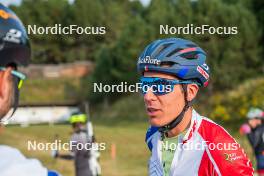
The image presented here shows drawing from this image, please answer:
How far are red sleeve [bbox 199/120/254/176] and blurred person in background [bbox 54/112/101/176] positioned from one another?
7913 mm

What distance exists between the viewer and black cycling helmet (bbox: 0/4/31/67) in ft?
6.42

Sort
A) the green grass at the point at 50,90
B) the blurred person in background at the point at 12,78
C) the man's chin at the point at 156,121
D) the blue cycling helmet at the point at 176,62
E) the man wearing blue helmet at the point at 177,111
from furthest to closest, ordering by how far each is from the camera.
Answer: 1. the green grass at the point at 50,90
2. the blue cycling helmet at the point at 176,62
3. the man's chin at the point at 156,121
4. the man wearing blue helmet at the point at 177,111
5. the blurred person in background at the point at 12,78

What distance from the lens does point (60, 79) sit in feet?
187

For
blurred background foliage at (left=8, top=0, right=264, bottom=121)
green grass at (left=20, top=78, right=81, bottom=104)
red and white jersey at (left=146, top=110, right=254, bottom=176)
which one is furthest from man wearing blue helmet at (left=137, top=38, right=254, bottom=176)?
green grass at (left=20, top=78, right=81, bottom=104)

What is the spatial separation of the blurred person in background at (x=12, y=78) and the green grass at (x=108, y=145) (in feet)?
51.7

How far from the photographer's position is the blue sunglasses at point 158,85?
405cm

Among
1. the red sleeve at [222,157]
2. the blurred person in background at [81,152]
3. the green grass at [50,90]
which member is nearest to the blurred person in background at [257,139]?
the blurred person in background at [81,152]

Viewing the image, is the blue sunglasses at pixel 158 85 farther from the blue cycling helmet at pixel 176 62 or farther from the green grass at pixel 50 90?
the green grass at pixel 50 90

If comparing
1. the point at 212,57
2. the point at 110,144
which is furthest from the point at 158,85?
the point at 212,57

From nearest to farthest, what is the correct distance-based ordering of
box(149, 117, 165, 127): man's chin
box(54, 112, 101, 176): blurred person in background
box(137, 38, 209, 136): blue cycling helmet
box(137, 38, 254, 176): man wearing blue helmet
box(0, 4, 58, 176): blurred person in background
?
1. box(0, 4, 58, 176): blurred person in background
2. box(137, 38, 254, 176): man wearing blue helmet
3. box(149, 117, 165, 127): man's chin
4. box(137, 38, 209, 136): blue cycling helmet
5. box(54, 112, 101, 176): blurred person in background

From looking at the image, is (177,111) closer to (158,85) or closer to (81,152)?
(158,85)

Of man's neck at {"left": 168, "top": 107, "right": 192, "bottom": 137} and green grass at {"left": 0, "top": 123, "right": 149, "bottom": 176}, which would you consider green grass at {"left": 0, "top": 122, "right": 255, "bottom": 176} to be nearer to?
green grass at {"left": 0, "top": 123, "right": 149, "bottom": 176}

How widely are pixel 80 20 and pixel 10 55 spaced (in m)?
57.4

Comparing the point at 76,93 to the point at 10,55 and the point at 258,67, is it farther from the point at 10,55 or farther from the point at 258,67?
the point at 10,55
